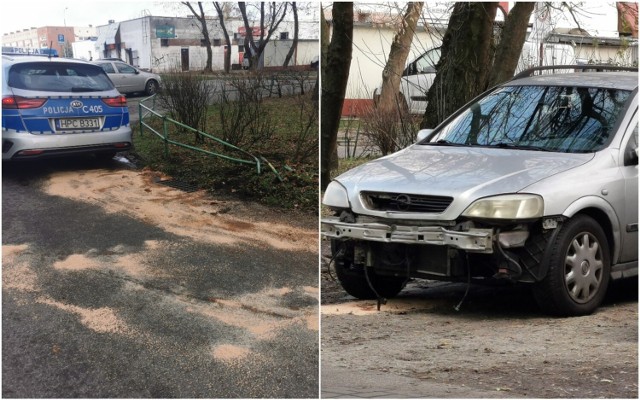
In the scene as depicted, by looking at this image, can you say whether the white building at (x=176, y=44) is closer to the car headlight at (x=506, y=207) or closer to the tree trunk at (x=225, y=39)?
the tree trunk at (x=225, y=39)

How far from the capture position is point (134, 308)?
2.74m

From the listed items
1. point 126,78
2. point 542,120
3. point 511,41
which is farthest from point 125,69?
point 511,41

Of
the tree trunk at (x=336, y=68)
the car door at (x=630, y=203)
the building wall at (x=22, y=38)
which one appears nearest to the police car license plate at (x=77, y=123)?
the building wall at (x=22, y=38)

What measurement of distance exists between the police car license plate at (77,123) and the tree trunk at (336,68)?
1.40 metres

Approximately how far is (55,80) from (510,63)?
11.8 feet

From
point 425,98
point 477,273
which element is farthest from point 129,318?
point 425,98

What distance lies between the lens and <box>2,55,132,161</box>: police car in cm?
273

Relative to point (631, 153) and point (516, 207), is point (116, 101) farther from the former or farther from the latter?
point (631, 153)

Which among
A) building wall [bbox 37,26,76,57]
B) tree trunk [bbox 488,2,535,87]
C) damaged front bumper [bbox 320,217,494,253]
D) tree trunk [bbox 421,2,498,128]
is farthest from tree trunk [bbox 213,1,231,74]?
tree trunk [bbox 421,2,498,128]

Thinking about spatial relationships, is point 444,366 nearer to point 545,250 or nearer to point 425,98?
point 545,250

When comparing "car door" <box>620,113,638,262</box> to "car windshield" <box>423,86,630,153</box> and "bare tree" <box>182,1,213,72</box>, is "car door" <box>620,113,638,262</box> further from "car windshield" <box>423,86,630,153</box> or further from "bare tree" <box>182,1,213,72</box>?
"bare tree" <box>182,1,213,72</box>

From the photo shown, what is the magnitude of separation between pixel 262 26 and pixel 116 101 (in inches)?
23.2

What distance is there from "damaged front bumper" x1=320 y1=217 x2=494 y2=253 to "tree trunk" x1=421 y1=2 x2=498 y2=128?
2.53m

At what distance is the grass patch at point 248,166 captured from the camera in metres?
3.05
